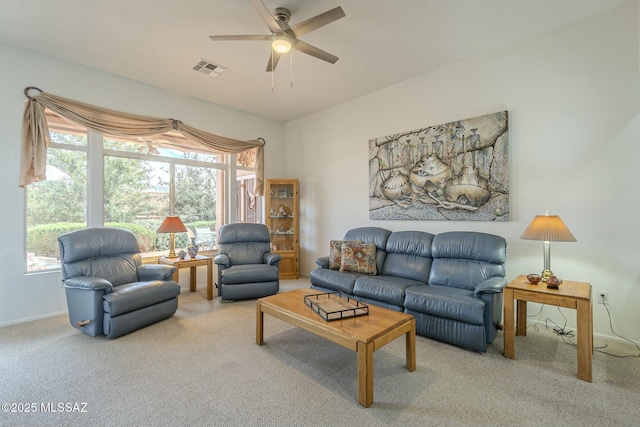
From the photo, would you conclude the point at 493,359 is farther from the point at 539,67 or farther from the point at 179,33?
the point at 179,33

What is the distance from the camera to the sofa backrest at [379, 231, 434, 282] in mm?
3439

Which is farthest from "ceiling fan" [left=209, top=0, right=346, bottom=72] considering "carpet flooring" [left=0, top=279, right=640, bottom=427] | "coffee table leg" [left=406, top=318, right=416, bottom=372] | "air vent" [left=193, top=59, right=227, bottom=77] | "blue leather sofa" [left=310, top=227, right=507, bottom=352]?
"carpet flooring" [left=0, top=279, right=640, bottom=427]

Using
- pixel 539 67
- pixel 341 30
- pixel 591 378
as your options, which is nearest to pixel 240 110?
pixel 341 30

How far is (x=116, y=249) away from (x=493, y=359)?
13.3 feet

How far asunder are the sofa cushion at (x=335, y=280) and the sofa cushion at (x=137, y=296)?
167 centimetres

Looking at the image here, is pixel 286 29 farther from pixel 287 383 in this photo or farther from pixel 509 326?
pixel 509 326

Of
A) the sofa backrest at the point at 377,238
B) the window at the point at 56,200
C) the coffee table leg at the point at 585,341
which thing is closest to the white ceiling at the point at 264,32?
the window at the point at 56,200

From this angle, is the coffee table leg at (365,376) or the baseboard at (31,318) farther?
the baseboard at (31,318)

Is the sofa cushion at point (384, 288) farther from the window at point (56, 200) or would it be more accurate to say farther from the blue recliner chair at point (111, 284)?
the window at point (56, 200)

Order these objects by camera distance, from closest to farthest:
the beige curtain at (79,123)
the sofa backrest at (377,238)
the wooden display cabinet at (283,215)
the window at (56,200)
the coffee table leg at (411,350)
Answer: the coffee table leg at (411,350) → the beige curtain at (79,123) → the window at (56,200) → the sofa backrest at (377,238) → the wooden display cabinet at (283,215)

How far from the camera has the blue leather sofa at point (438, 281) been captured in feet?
8.34

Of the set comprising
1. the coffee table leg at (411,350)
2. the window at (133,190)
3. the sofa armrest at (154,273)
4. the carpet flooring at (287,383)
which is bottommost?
the carpet flooring at (287,383)

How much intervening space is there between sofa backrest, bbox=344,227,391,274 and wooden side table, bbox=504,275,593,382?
1546mm

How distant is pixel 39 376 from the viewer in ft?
7.05
